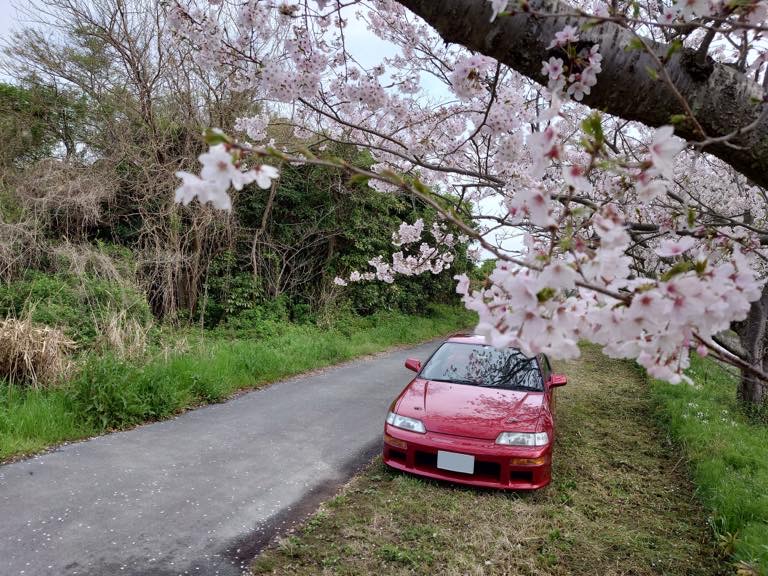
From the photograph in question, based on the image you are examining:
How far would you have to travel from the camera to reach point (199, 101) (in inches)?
408

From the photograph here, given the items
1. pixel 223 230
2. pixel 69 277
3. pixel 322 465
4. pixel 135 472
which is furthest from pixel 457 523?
pixel 223 230

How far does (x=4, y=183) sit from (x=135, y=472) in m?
7.20

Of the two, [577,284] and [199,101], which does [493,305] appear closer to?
[577,284]

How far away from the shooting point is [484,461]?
3857 millimetres

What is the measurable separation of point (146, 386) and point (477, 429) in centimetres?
364

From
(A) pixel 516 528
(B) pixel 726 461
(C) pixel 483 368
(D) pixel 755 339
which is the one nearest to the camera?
(A) pixel 516 528

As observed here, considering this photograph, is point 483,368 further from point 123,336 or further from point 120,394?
point 123,336

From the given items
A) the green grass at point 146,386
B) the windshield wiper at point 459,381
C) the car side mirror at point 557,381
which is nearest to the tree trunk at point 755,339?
the car side mirror at point 557,381

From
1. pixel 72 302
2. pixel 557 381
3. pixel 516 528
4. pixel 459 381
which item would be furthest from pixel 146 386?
pixel 557 381

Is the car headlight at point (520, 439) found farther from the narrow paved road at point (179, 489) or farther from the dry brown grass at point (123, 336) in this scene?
the dry brown grass at point (123, 336)

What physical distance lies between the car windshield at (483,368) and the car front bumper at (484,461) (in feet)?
2.71

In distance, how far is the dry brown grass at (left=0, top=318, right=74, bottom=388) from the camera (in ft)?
17.4

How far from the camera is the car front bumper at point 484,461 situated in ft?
12.6

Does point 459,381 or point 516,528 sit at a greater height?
point 459,381
